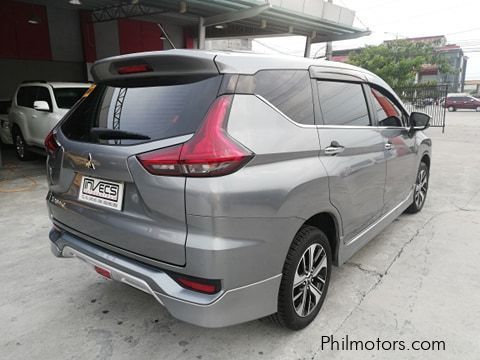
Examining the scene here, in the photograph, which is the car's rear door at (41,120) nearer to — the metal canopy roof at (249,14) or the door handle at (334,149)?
the metal canopy roof at (249,14)

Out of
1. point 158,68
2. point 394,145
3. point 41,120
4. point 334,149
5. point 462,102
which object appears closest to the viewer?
point 158,68

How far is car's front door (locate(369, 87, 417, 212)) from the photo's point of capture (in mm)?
3457

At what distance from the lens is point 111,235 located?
2.18 metres

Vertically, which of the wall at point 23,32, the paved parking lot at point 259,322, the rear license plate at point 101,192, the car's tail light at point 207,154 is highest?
the wall at point 23,32

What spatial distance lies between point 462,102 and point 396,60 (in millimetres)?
8274

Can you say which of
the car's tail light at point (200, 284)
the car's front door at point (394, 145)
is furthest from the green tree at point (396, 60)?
the car's tail light at point (200, 284)

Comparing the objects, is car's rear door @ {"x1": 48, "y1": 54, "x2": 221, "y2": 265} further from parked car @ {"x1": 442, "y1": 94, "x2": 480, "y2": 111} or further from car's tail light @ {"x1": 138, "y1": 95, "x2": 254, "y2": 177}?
parked car @ {"x1": 442, "y1": 94, "x2": 480, "y2": 111}

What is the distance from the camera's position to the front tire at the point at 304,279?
7.38 ft

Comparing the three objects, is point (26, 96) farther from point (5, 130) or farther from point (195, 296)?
point (195, 296)

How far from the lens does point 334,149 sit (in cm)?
255

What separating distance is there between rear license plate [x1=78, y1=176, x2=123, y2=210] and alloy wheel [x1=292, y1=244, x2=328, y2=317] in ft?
3.76

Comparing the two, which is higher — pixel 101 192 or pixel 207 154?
pixel 207 154

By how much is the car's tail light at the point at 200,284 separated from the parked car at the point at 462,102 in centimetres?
3758

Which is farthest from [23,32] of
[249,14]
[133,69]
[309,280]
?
[309,280]
